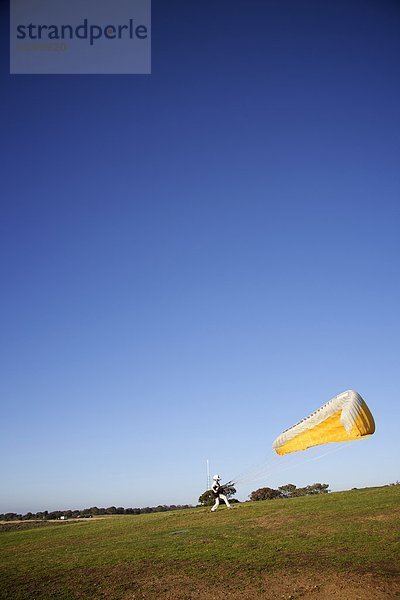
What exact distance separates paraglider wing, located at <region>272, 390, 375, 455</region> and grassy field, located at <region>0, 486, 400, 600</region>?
10.2ft

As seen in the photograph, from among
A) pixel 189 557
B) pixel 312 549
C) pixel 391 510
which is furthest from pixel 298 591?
pixel 391 510

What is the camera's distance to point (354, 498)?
2508cm

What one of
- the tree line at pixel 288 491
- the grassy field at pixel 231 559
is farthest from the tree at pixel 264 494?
the grassy field at pixel 231 559

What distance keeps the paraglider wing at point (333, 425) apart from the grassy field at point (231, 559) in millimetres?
3102

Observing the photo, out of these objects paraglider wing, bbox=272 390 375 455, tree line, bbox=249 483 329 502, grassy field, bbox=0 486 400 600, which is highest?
paraglider wing, bbox=272 390 375 455

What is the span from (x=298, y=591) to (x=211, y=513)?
16.1 metres

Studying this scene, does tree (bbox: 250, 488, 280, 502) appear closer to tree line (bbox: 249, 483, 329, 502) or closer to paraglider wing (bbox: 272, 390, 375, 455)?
tree line (bbox: 249, 483, 329, 502)

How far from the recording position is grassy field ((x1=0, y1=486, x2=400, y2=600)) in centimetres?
1107

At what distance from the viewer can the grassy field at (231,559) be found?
36.3ft

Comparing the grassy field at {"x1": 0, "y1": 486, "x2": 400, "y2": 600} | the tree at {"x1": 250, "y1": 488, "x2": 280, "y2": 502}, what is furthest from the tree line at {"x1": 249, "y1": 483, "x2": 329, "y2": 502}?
the grassy field at {"x1": 0, "y1": 486, "x2": 400, "y2": 600}

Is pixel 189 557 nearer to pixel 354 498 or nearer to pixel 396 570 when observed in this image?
pixel 396 570

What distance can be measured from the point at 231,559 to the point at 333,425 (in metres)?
7.79

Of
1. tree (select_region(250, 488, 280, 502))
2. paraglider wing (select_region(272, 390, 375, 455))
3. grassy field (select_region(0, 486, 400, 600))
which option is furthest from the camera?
tree (select_region(250, 488, 280, 502))

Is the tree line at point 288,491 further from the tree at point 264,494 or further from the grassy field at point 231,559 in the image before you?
the grassy field at point 231,559
